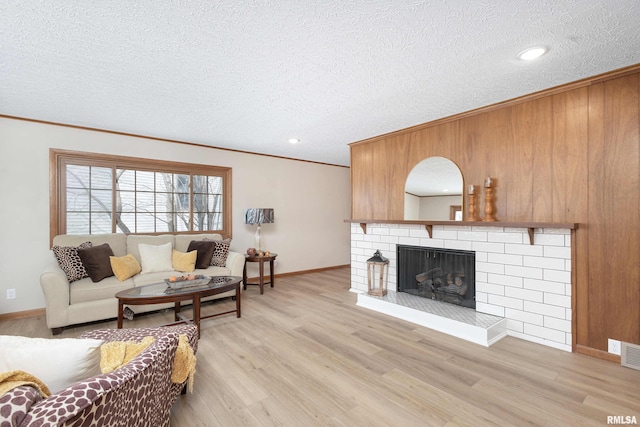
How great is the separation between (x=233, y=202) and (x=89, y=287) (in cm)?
239

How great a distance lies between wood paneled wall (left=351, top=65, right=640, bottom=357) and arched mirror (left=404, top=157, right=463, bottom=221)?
207 mm

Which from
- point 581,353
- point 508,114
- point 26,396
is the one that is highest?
point 508,114

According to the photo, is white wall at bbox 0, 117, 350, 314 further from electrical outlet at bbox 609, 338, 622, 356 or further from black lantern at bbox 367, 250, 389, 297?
electrical outlet at bbox 609, 338, 622, 356

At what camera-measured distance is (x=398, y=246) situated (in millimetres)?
4137

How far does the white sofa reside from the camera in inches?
119

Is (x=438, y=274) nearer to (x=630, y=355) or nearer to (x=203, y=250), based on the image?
(x=630, y=355)

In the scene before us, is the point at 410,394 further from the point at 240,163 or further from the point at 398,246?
the point at 240,163

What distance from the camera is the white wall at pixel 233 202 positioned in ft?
11.5

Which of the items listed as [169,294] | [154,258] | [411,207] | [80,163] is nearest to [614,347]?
[411,207]

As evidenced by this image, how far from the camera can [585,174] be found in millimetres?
2621

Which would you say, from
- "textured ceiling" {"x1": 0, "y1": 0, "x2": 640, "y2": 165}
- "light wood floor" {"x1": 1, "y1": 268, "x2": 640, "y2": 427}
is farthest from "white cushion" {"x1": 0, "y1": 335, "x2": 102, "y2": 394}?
"textured ceiling" {"x1": 0, "y1": 0, "x2": 640, "y2": 165}

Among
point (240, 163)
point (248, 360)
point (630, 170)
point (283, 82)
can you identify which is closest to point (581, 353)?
point (630, 170)

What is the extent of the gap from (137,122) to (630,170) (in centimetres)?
507

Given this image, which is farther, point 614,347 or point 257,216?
point 257,216
